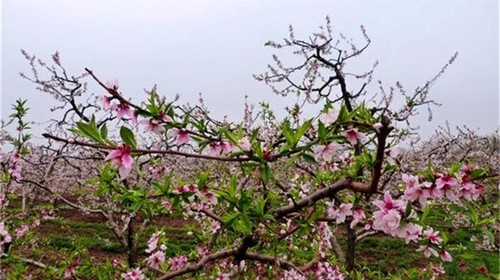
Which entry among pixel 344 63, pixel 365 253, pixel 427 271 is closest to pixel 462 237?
pixel 365 253

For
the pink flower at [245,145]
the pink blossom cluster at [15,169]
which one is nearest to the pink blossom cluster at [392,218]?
the pink flower at [245,145]

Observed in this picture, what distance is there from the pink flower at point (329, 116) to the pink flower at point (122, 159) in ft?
2.38

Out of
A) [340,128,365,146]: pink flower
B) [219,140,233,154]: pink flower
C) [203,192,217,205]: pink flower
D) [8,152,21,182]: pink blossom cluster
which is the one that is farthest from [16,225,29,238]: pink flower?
[340,128,365,146]: pink flower

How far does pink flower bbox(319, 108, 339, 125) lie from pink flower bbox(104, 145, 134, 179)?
724 mm

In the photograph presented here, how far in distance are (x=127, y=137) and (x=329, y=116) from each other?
75 centimetres

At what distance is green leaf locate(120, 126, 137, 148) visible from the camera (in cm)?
147

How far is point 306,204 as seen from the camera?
1790mm

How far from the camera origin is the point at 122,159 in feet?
4.89

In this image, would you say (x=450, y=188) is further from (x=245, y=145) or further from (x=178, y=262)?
(x=178, y=262)

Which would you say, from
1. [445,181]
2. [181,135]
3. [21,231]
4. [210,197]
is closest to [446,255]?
[445,181]

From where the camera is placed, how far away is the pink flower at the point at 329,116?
1600mm

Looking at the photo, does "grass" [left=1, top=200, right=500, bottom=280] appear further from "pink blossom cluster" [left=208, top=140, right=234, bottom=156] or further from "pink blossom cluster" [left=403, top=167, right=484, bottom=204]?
"pink blossom cluster" [left=403, top=167, right=484, bottom=204]

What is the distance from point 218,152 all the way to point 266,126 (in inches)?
121

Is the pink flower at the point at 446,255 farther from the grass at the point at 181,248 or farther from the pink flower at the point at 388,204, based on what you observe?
the grass at the point at 181,248
